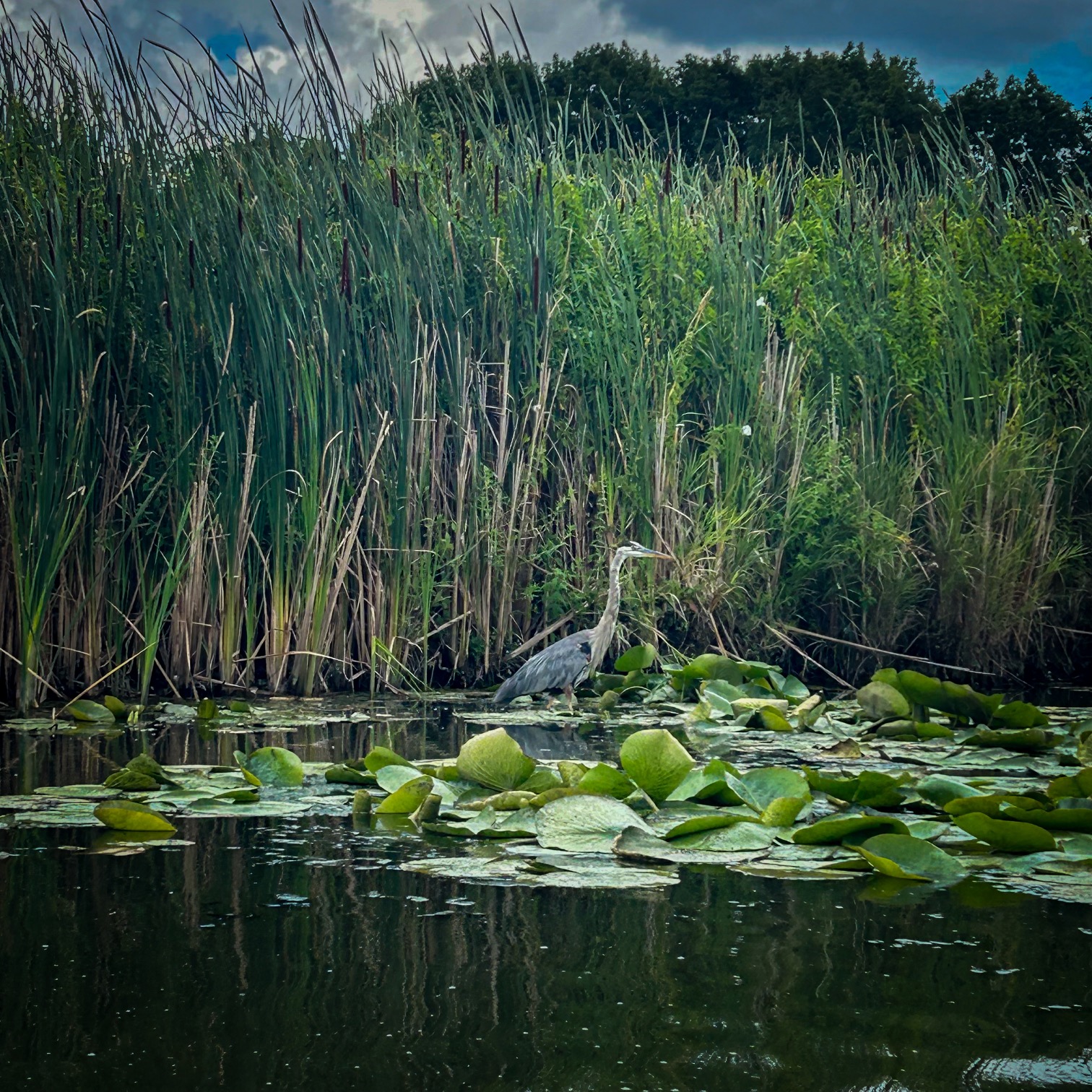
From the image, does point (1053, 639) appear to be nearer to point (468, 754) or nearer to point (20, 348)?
point (468, 754)

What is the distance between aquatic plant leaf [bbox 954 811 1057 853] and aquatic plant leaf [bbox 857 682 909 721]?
1.55 metres

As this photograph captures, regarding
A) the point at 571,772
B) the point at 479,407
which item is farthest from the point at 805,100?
the point at 571,772

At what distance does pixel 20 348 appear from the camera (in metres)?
4.62

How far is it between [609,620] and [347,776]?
2244mm

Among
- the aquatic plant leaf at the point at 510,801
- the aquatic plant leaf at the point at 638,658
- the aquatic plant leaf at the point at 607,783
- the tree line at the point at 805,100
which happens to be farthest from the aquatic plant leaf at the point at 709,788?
the tree line at the point at 805,100

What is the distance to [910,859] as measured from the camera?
240cm

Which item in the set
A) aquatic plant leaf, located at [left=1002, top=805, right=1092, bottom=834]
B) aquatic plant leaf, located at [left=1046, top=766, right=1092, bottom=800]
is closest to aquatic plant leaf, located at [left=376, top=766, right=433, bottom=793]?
aquatic plant leaf, located at [left=1002, top=805, right=1092, bottom=834]

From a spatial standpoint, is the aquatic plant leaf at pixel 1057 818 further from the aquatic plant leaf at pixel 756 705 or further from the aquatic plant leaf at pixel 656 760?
the aquatic plant leaf at pixel 756 705

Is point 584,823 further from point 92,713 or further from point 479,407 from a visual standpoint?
point 479,407

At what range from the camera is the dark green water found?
1.52 meters

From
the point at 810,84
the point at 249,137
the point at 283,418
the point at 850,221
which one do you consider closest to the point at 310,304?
the point at 283,418

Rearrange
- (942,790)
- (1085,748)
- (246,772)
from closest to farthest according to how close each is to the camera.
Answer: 1. (942,790)
2. (246,772)
3. (1085,748)

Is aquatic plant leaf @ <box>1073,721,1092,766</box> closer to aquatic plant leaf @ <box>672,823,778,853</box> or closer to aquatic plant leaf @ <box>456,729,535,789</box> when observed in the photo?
aquatic plant leaf @ <box>672,823,778,853</box>

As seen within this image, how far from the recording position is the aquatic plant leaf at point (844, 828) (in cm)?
251
